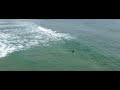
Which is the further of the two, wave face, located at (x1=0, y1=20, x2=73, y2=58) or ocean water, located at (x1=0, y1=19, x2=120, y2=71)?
wave face, located at (x1=0, y1=20, x2=73, y2=58)

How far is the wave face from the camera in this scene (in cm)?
1303

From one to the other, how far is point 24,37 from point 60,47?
3.21 metres

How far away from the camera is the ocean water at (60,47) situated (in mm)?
11016

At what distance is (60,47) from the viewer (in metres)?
13.7

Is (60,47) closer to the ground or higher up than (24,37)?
closer to the ground

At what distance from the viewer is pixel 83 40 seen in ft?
47.6

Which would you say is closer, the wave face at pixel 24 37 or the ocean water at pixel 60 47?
the ocean water at pixel 60 47

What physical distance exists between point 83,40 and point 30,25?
20.3 feet

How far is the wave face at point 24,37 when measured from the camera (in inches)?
513
